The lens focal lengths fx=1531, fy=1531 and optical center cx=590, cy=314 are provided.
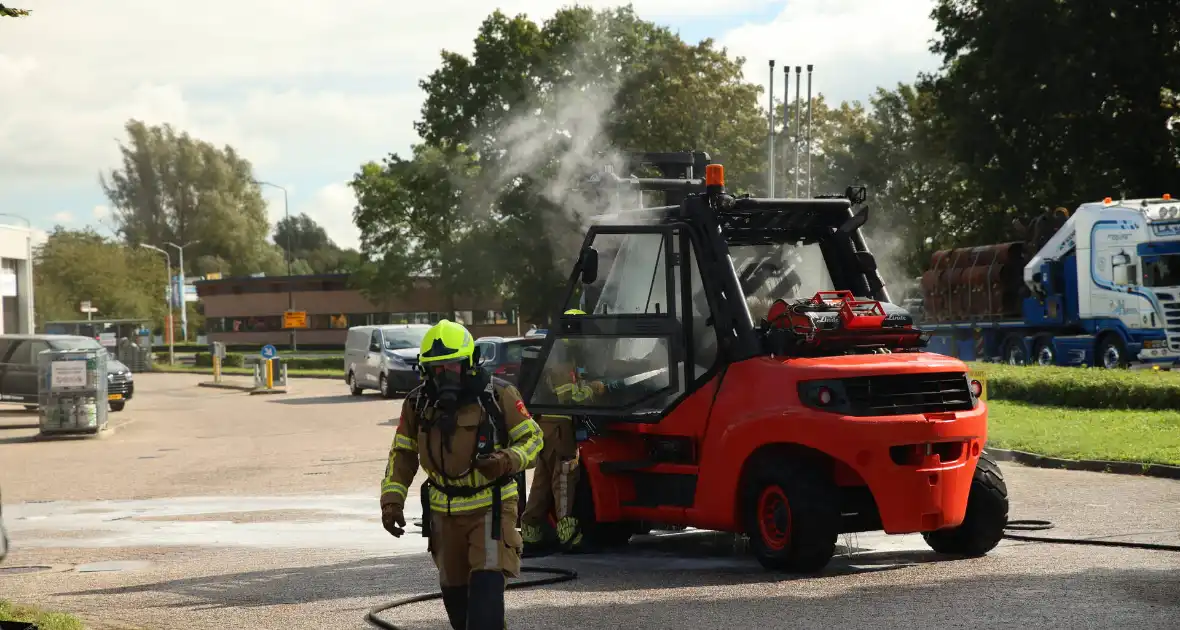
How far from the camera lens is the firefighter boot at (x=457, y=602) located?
270 inches

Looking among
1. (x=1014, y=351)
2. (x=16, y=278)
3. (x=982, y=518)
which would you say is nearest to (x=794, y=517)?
(x=982, y=518)

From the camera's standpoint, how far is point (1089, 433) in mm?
19391

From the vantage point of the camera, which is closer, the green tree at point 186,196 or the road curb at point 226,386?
the road curb at point 226,386

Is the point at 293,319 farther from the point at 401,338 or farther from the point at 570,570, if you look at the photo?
the point at 570,570

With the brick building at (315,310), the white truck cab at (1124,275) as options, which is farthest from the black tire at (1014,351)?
the brick building at (315,310)

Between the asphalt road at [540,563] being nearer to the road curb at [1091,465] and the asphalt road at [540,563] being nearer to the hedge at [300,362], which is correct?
the road curb at [1091,465]

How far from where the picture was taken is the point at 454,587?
269 inches

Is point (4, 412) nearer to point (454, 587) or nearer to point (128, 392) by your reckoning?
point (128, 392)

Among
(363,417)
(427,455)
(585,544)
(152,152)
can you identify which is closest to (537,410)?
(585,544)

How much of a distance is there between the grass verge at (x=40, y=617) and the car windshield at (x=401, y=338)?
30653mm

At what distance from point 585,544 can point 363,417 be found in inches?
815

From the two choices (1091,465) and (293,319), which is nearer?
(1091,465)

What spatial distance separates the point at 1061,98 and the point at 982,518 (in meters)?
34.5

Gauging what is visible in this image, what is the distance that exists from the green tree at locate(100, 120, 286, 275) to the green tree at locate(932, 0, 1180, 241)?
83.6 metres
